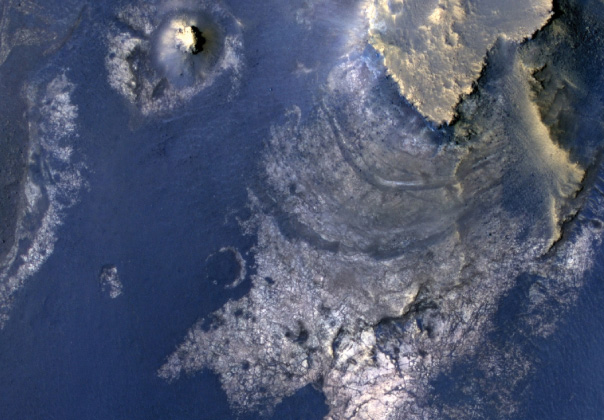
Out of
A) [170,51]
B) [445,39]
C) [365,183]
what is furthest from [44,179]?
[445,39]

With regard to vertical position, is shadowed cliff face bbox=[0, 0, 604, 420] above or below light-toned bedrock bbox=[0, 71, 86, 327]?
above

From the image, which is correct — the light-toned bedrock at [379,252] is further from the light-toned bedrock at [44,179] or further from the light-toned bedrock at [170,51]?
the light-toned bedrock at [44,179]

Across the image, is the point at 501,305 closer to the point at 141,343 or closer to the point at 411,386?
the point at 411,386

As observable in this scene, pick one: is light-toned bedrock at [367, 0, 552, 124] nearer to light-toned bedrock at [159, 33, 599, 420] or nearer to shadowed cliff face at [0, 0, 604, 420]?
shadowed cliff face at [0, 0, 604, 420]

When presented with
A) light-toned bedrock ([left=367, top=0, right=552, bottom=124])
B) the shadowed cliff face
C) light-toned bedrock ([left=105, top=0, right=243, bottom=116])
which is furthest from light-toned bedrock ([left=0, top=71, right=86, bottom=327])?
light-toned bedrock ([left=367, top=0, right=552, bottom=124])

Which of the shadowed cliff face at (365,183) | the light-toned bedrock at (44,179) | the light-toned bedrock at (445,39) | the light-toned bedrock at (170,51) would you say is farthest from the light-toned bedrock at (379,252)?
the light-toned bedrock at (44,179)

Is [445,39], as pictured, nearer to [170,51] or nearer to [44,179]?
[170,51]
